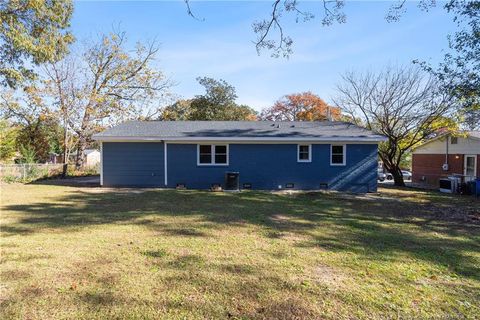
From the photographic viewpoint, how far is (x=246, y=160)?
1547 cm

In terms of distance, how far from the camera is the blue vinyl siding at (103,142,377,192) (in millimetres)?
15312

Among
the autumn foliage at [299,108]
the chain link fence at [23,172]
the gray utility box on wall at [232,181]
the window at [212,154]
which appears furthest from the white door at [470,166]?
the chain link fence at [23,172]

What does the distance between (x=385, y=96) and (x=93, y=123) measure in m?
21.6

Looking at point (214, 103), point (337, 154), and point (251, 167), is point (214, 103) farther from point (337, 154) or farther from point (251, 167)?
point (337, 154)

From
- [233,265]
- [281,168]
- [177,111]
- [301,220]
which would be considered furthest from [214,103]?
[233,265]

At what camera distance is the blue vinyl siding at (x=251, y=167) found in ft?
50.2

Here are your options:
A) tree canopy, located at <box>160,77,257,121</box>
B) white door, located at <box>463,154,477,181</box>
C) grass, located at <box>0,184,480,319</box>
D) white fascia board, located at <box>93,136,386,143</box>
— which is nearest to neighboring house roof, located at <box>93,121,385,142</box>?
white fascia board, located at <box>93,136,386,143</box>

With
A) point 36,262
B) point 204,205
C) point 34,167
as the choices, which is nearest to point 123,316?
point 36,262

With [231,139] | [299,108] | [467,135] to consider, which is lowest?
[231,139]

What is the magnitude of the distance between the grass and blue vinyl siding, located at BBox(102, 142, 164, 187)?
21.4 ft

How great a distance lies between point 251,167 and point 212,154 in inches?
73.9

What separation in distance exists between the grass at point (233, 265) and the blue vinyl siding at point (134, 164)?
653 cm

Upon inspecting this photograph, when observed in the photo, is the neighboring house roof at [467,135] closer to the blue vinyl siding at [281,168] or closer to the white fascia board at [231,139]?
the white fascia board at [231,139]

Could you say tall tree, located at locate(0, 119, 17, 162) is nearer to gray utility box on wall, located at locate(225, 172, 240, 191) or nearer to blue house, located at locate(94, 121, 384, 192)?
blue house, located at locate(94, 121, 384, 192)
